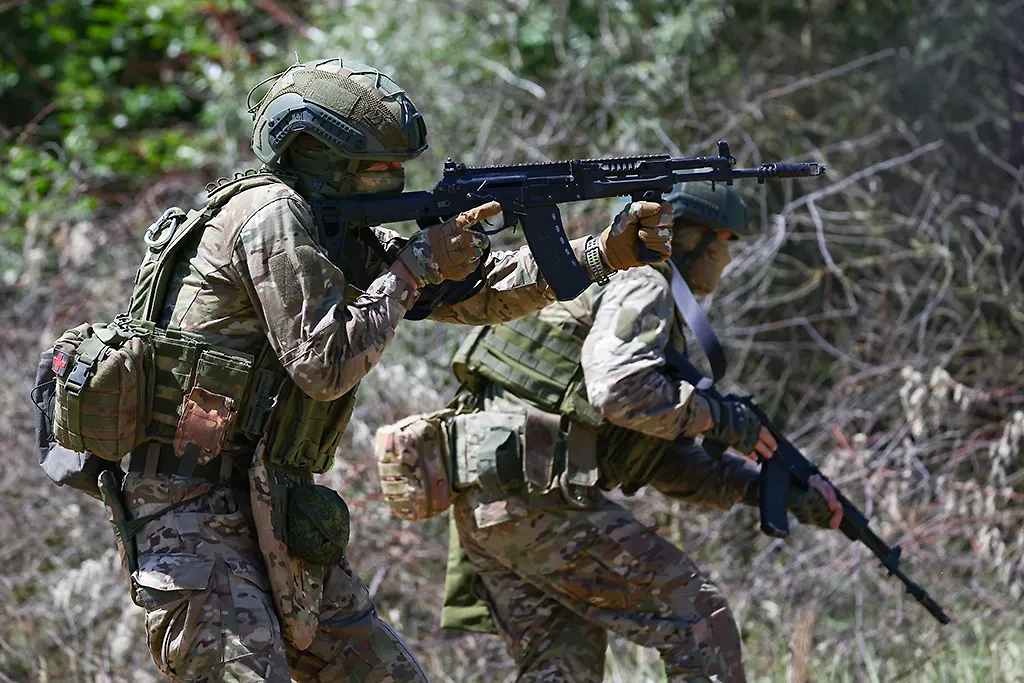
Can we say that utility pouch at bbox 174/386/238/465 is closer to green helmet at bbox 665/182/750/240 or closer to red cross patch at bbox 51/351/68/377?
red cross patch at bbox 51/351/68/377

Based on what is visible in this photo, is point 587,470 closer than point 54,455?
No

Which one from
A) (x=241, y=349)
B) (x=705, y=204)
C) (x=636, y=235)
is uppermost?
(x=636, y=235)

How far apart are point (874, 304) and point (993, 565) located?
1903 mm

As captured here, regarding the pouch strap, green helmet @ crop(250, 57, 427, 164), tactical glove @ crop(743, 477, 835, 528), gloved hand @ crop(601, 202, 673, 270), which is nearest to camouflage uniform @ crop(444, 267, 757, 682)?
tactical glove @ crop(743, 477, 835, 528)

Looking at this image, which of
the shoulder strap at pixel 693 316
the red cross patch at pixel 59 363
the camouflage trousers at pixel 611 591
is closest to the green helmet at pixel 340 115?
the red cross patch at pixel 59 363

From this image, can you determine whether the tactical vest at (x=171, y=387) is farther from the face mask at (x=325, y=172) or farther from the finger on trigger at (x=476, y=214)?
the finger on trigger at (x=476, y=214)

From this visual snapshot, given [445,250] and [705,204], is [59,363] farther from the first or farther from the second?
[705,204]

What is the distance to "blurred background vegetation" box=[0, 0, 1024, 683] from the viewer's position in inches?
241

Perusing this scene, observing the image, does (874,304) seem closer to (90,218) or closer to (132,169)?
(90,218)

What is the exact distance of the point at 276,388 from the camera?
3.37 m

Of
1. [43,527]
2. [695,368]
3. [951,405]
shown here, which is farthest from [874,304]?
[43,527]

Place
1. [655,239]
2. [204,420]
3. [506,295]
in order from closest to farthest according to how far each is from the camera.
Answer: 1. [204,420]
2. [655,239]
3. [506,295]

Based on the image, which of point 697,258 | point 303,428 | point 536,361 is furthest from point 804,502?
point 303,428

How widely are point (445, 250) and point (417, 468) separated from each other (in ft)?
4.30
